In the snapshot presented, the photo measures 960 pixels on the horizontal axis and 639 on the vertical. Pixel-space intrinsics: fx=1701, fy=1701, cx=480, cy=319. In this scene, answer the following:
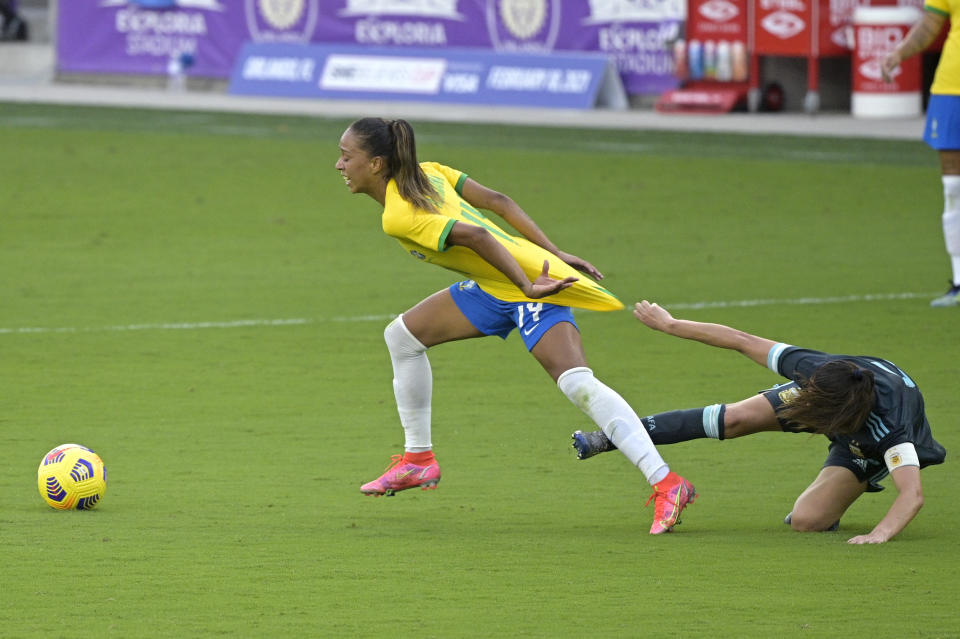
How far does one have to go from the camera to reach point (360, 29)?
1006 inches

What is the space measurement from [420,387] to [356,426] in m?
1.64

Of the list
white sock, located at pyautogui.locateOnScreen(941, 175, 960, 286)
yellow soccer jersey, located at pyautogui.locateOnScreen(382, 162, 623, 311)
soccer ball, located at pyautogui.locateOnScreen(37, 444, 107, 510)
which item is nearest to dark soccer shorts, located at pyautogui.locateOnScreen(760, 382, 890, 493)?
yellow soccer jersey, located at pyautogui.locateOnScreen(382, 162, 623, 311)

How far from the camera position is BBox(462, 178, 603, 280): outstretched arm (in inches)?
263

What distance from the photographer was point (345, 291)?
12453mm

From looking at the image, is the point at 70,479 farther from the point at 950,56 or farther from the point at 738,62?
the point at 738,62

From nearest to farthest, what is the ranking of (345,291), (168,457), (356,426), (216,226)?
(168,457) < (356,426) < (345,291) < (216,226)

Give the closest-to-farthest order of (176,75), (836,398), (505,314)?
(836,398), (505,314), (176,75)

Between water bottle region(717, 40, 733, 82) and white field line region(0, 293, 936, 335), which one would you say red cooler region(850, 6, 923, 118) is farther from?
white field line region(0, 293, 936, 335)

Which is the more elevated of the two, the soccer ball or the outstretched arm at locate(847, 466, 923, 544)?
the outstretched arm at locate(847, 466, 923, 544)

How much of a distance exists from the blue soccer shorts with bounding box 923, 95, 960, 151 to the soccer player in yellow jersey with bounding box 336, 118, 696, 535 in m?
5.16

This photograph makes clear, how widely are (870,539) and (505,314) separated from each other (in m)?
1.60

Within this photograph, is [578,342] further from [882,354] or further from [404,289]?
[404,289]

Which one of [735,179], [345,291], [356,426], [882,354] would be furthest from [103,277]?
[735,179]

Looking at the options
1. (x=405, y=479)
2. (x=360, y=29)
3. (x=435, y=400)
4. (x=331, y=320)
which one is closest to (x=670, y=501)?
(x=405, y=479)
